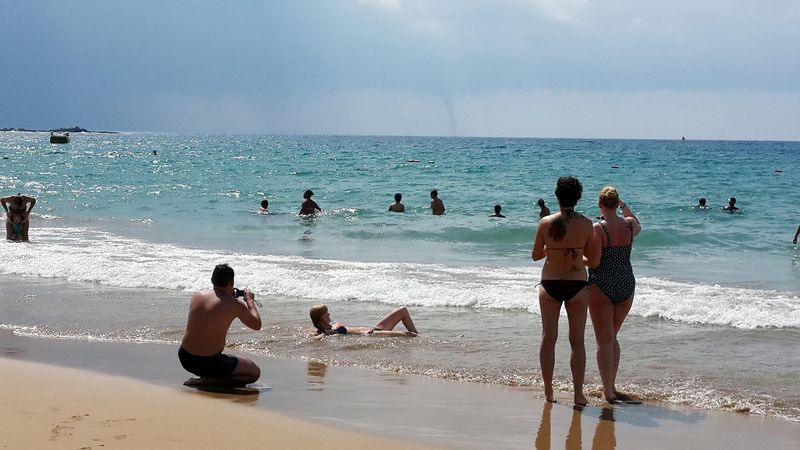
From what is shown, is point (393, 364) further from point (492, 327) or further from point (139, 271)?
point (139, 271)

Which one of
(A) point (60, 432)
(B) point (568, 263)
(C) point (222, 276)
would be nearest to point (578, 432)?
(B) point (568, 263)

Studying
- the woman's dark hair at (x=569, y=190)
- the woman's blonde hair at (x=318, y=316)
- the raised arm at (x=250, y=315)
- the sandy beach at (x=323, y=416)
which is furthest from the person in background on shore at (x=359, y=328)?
the woman's dark hair at (x=569, y=190)

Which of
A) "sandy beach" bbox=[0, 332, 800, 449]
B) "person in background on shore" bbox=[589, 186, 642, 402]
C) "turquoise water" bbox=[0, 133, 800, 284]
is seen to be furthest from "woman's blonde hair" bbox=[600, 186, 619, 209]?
"turquoise water" bbox=[0, 133, 800, 284]

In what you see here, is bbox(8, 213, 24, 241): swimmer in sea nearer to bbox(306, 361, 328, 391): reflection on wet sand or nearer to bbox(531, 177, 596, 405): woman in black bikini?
bbox(306, 361, 328, 391): reflection on wet sand

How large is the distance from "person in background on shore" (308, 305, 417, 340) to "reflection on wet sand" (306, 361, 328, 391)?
102 centimetres

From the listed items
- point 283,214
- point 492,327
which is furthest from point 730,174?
point 492,327

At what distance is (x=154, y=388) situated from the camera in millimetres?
6500

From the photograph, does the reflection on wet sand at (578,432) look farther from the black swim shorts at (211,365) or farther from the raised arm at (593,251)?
the black swim shorts at (211,365)

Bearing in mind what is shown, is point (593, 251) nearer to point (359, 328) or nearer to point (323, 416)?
point (323, 416)

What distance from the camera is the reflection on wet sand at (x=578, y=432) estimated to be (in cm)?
542

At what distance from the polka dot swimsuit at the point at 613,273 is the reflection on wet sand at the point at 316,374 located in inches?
88.6

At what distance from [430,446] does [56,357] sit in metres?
4.00

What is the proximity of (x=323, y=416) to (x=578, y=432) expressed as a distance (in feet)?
5.47

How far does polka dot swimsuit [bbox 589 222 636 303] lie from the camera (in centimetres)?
648
